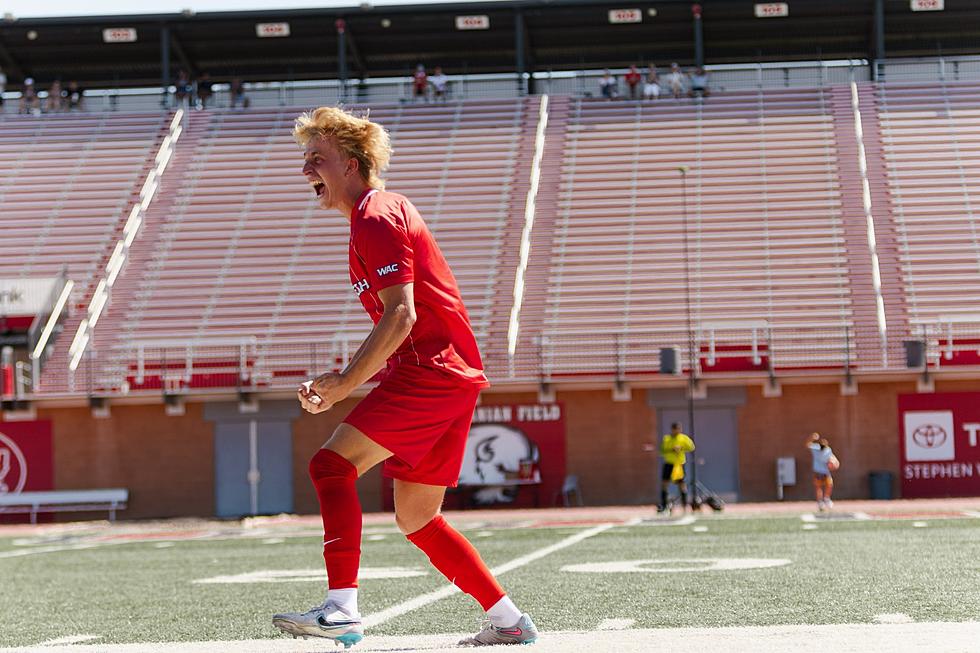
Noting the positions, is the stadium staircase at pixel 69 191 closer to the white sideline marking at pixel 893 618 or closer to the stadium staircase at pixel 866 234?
the stadium staircase at pixel 866 234

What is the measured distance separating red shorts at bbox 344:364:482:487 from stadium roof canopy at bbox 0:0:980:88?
35.5 meters

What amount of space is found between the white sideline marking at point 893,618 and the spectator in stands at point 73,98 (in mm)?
38283

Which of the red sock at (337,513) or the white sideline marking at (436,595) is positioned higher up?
the red sock at (337,513)

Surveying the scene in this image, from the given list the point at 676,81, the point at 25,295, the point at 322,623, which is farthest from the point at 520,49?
the point at 322,623

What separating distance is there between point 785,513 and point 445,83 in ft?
70.2

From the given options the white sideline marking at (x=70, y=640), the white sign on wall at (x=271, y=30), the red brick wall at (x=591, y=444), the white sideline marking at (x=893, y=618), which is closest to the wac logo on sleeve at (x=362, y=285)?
the white sideline marking at (x=70, y=640)

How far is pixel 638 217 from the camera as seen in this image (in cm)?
3428

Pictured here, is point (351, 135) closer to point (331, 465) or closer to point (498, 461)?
point (331, 465)

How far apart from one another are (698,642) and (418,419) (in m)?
1.38

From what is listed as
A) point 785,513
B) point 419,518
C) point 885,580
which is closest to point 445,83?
point 785,513

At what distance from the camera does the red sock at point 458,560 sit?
5.60 metres

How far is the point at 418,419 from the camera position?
5.27 meters

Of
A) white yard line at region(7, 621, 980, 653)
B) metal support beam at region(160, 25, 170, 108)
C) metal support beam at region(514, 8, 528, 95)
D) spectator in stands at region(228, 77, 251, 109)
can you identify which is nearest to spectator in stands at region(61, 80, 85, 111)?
metal support beam at region(160, 25, 170, 108)

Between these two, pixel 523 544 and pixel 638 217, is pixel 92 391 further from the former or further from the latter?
pixel 523 544
